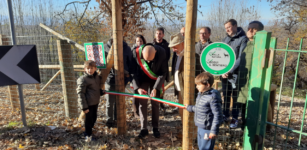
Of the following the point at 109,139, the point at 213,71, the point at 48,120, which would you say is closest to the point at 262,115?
the point at 213,71

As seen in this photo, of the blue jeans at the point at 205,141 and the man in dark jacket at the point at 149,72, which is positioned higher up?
the man in dark jacket at the point at 149,72

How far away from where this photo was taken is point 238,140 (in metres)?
3.52

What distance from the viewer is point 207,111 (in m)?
2.44

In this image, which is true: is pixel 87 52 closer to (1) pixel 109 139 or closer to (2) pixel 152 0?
(1) pixel 109 139

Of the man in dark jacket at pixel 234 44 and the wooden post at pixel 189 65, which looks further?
the man in dark jacket at pixel 234 44

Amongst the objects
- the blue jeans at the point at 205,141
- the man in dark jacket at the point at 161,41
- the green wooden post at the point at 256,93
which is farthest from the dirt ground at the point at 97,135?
the man in dark jacket at the point at 161,41

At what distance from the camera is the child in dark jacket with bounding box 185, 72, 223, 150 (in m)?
2.32

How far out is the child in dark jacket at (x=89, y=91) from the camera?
3.19m

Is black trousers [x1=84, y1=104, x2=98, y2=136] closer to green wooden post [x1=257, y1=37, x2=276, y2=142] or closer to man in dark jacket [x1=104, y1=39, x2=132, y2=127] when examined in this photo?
man in dark jacket [x1=104, y1=39, x2=132, y2=127]

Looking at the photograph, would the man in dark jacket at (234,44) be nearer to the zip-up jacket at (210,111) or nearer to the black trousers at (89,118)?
the zip-up jacket at (210,111)

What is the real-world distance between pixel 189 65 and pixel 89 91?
72.3 inches

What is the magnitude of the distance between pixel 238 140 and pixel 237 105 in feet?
2.18

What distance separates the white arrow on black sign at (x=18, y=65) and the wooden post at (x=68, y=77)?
2.20 ft

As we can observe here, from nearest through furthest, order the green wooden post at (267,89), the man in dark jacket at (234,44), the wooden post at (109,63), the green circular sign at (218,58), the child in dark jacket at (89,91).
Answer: the green wooden post at (267,89) < the green circular sign at (218,58) < the child in dark jacket at (89,91) < the man in dark jacket at (234,44) < the wooden post at (109,63)
